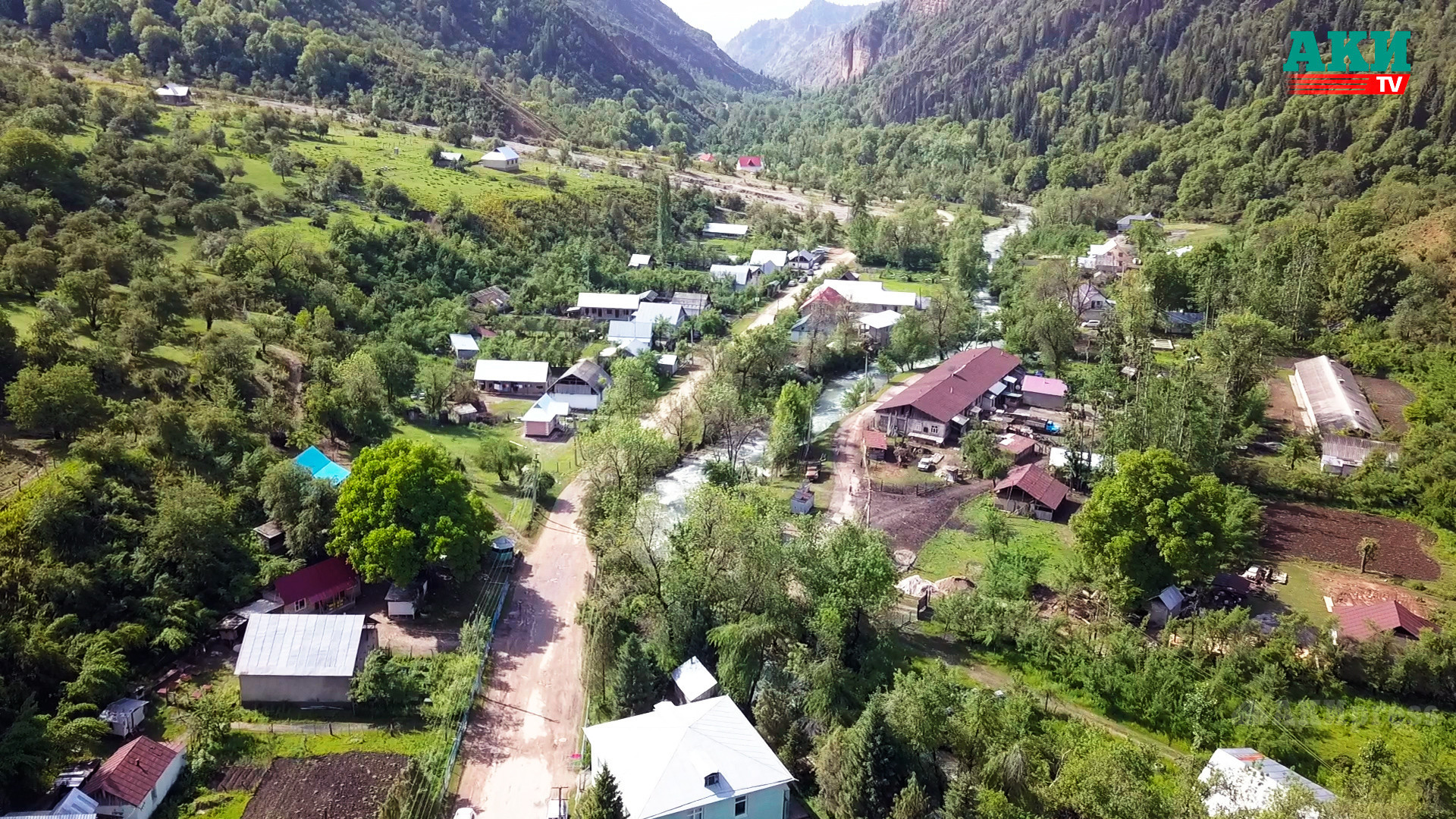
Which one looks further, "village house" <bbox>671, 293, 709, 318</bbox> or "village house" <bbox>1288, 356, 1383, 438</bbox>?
"village house" <bbox>671, 293, 709, 318</bbox>

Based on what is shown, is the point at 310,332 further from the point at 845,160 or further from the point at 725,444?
the point at 845,160

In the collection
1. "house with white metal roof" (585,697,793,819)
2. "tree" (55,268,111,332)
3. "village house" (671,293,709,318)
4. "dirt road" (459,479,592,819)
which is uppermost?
"tree" (55,268,111,332)

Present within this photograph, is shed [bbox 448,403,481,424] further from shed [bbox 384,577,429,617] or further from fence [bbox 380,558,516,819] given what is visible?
shed [bbox 384,577,429,617]

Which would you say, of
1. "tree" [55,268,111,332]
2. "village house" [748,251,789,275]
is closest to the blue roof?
"tree" [55,268,111,332]

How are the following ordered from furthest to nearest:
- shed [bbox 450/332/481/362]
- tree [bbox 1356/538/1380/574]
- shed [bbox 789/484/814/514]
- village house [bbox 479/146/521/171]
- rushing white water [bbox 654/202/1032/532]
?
village house [bbox 479/146/521/171] < shed [bbox 450/332/481/362] < shed [bbox 789/484/814/514] < rushing white water [bbox 654/202/1032/532] < tree [bbox 1356/538/1380/574]

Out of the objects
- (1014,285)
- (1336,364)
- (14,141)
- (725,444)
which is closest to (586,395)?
(725,444)

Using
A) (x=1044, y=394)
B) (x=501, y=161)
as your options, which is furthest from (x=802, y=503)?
(x=501, y=161)

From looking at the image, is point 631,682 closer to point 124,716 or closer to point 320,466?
point 124,716
